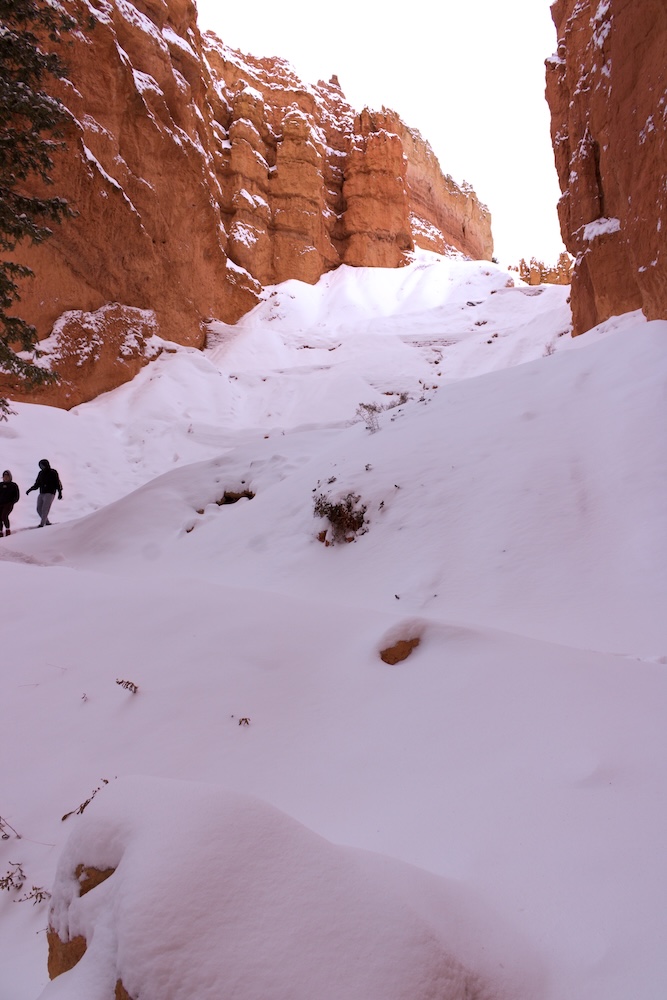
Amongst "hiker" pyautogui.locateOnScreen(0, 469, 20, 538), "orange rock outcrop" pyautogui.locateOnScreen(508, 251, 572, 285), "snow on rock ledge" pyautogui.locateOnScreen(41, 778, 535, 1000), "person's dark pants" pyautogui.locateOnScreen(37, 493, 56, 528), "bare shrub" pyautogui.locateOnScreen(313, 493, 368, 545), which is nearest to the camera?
"snow on rock ledge" pyautogui.locateOnScreen(41, 778, 535, 1000)

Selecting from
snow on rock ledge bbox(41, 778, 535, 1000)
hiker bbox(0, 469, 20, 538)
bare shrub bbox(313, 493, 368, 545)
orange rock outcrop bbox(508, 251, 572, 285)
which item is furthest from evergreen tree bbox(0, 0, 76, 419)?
orange rock outcrop bbox(508, 251, 572, 285)

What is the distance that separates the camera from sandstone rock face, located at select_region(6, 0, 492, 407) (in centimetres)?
1925

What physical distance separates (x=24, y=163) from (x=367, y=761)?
7.46 metres

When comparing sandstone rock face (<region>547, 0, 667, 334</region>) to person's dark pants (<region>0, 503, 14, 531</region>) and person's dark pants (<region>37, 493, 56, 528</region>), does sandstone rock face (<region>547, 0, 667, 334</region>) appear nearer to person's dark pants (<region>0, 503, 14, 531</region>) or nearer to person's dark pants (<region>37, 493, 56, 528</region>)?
person's dark pants (<region>37, 493, 56, 528</region>)

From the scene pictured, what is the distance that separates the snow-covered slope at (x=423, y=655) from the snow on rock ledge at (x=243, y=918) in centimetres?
9

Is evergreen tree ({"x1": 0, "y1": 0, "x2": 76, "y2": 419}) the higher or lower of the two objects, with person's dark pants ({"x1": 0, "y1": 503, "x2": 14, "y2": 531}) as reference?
higher

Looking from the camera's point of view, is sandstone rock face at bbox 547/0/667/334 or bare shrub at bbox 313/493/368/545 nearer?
bare shrub at bbox 313/493/368/545

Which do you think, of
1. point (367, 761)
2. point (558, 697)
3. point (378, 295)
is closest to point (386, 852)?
point (367, 761)

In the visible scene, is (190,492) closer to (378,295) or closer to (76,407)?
(76,407)

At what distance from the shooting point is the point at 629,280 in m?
13.0

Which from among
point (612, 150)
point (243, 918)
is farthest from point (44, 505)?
point (612, 150)

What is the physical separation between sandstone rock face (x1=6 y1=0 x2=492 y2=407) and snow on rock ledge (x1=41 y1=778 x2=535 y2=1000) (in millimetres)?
7847

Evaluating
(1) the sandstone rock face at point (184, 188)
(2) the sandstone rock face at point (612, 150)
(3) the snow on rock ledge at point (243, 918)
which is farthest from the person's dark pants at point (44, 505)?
(2) the sandstone rock face at point (612, 150)

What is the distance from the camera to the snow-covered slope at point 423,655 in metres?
1.89
